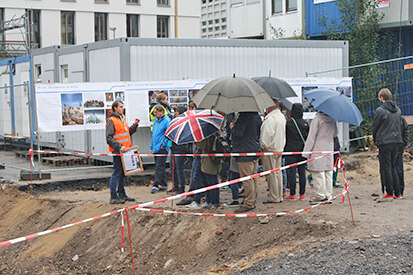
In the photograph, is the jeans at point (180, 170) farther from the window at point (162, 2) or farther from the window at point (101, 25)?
the window at point (162, 2)

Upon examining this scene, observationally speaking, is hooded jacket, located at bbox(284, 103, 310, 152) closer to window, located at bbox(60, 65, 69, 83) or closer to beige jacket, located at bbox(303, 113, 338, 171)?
beige jacket, located at bbox(303, 113, 338, 171)

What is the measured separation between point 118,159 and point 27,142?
278 inches

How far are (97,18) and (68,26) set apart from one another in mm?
2884

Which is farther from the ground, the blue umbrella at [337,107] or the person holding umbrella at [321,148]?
the blue umbrella at [337,107]

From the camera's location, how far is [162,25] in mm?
59250

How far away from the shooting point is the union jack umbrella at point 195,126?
975 cm

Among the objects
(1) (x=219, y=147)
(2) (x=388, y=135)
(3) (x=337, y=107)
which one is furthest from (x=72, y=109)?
(2) (x=388, y=135)

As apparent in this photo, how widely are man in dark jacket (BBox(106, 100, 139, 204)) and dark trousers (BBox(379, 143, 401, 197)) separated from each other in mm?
4469

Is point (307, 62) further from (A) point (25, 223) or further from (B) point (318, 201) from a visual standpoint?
(A) point (25, 223)

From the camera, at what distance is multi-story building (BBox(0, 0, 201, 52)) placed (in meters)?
51.6

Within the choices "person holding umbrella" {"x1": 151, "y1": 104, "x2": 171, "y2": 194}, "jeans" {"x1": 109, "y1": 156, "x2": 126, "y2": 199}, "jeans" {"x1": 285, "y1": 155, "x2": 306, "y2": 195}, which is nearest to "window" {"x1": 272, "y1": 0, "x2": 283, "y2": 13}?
"person holding umbrella" {"x1": 151, "y1": 104, "x2": 171, "y2": 194}

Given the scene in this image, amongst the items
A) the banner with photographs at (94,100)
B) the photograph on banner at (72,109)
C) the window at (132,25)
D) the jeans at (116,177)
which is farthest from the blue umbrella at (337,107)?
the window at (132,25)

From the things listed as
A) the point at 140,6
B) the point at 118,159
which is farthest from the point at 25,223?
the point at 140,6

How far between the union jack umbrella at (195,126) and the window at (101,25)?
47.0 metres
